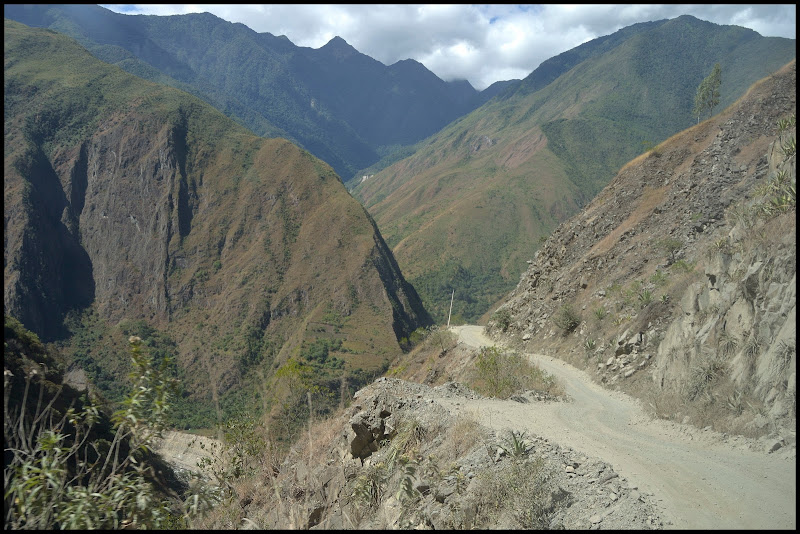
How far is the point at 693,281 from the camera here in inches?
662

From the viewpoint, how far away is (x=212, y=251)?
87875 millimetres

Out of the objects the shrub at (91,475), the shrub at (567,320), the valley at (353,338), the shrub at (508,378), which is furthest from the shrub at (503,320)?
the shrub at (91,475)

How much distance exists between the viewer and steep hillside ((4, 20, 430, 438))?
6919cm

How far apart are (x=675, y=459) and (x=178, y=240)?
91756mm

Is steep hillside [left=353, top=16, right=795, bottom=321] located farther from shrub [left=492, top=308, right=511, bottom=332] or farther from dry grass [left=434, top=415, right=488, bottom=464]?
dry grass [left=434, top=415, right=488, bottom=464]

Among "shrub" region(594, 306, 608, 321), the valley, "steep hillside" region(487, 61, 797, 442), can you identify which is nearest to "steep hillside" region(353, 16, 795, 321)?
the valley

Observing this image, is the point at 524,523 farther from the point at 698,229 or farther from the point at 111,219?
the point at 111,219

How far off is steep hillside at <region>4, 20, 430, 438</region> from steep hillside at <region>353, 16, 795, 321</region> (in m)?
30.6

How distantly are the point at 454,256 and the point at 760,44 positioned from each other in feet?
460

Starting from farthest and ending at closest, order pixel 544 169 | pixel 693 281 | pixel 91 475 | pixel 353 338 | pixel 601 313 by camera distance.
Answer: pixel 544 169 → pixel 353 338 → pixel 601 313 → pixel 693 281 → pixel 91 475

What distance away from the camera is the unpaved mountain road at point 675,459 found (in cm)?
681

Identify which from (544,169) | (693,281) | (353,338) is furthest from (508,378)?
(544,169)

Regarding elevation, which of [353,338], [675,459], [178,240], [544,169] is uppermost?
[544,169]

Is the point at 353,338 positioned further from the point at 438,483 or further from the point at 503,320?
the point at 438,483
